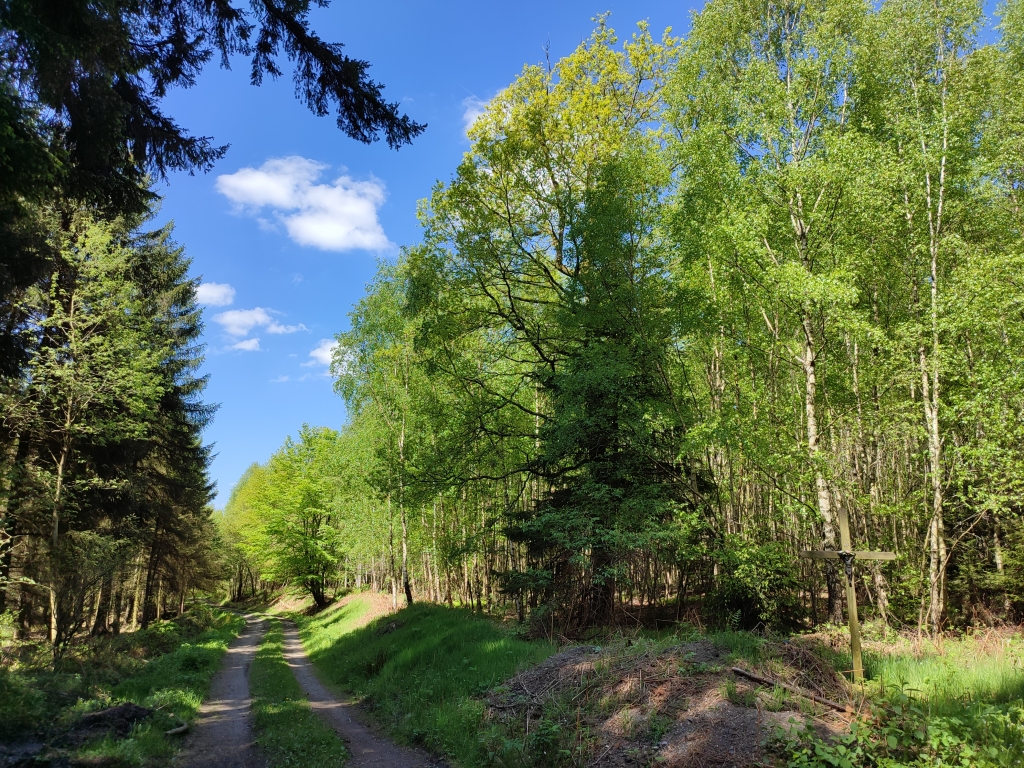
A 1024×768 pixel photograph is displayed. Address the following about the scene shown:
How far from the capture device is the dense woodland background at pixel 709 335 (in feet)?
35.3

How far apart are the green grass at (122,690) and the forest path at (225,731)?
251 millimetres

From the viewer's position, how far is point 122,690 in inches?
433

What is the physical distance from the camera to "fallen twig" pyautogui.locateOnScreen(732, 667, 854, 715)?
5430mm

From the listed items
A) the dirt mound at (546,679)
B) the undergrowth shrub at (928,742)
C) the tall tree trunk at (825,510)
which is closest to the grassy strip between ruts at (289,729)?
the dirt mound at (546,679)

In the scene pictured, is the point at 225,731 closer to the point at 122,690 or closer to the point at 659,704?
the point at 122,690

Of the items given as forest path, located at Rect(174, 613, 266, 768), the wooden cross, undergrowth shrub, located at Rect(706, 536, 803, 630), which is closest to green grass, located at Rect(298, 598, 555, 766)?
forest path, located at Rect(174, 613, 266, 768)

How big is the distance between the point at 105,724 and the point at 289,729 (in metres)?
2.51

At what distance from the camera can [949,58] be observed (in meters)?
13.2

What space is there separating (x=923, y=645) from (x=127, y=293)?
19591 mm

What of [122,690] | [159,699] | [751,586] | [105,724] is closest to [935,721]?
[751,586]

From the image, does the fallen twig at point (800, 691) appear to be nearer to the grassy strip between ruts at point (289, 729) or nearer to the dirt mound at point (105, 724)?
the grassy strip between ruts at point (289, 729)

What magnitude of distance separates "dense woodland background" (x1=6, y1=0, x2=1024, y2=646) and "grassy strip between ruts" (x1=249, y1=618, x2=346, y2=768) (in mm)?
4302

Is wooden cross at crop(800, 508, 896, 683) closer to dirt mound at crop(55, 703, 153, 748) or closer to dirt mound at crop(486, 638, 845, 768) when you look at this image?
dirt mound at crop(486, 638, 845, 768)

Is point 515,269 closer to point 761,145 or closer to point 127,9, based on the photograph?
point 761,145
